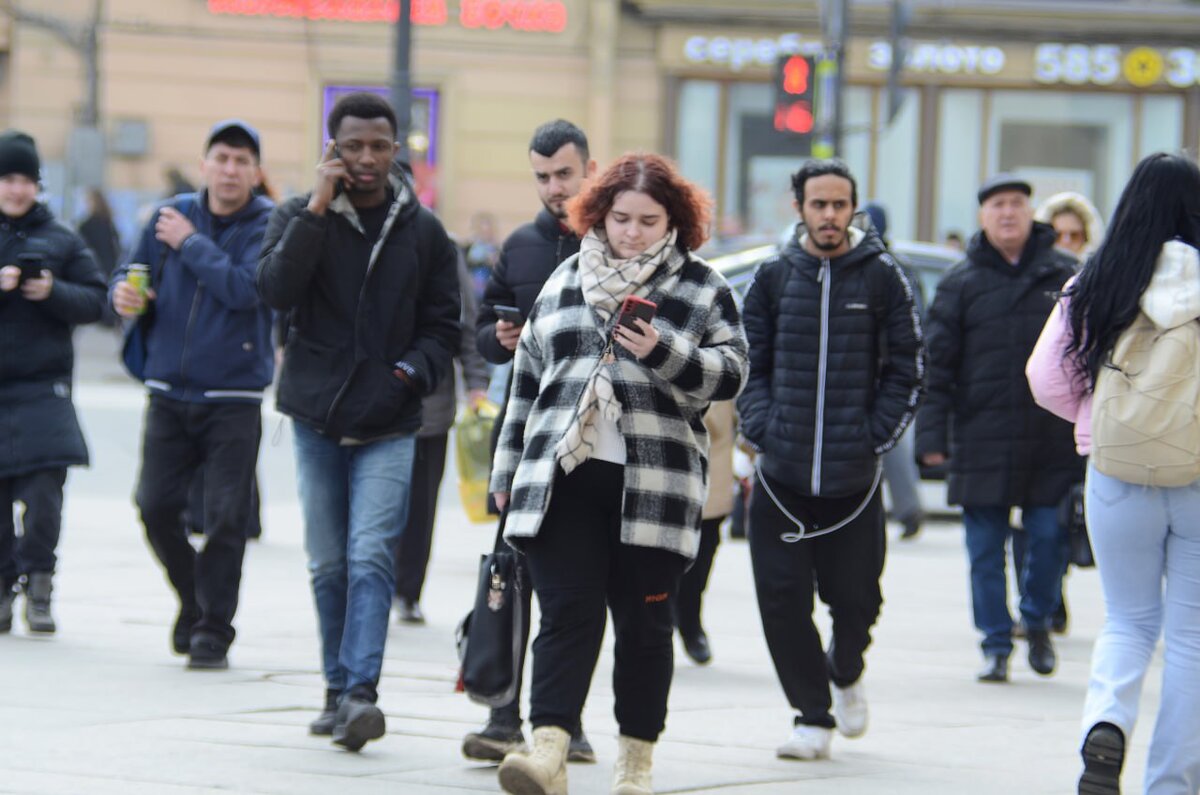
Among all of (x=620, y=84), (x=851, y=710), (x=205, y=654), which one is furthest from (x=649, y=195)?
(x=620, y=84)

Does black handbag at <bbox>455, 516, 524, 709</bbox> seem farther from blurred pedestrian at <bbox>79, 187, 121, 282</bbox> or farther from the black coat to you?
blurred pedestrian at <bbox>79, 187, 121, 282</bbox>

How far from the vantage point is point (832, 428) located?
6.52 meters

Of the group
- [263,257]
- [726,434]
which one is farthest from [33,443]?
[726,434]

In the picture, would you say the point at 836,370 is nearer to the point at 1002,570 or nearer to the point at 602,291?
the point at 602,291

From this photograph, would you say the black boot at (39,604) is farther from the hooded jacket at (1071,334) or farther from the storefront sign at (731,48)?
the storefront sign at (731,48)

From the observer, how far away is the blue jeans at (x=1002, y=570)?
26.8 feet

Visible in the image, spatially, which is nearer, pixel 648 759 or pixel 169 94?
pixel 648 759

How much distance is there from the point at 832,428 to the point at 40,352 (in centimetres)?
347

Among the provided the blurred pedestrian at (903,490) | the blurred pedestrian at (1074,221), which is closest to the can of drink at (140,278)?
the blurred pedestrian at (1074,221)

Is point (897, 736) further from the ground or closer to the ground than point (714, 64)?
closer to the ground

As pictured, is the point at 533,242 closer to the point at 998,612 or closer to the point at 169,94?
the point at 998,612

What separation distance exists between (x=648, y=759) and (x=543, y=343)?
3.78 feet

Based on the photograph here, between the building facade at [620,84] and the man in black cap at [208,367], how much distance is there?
730 inches

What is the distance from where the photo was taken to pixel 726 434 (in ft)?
27.9
